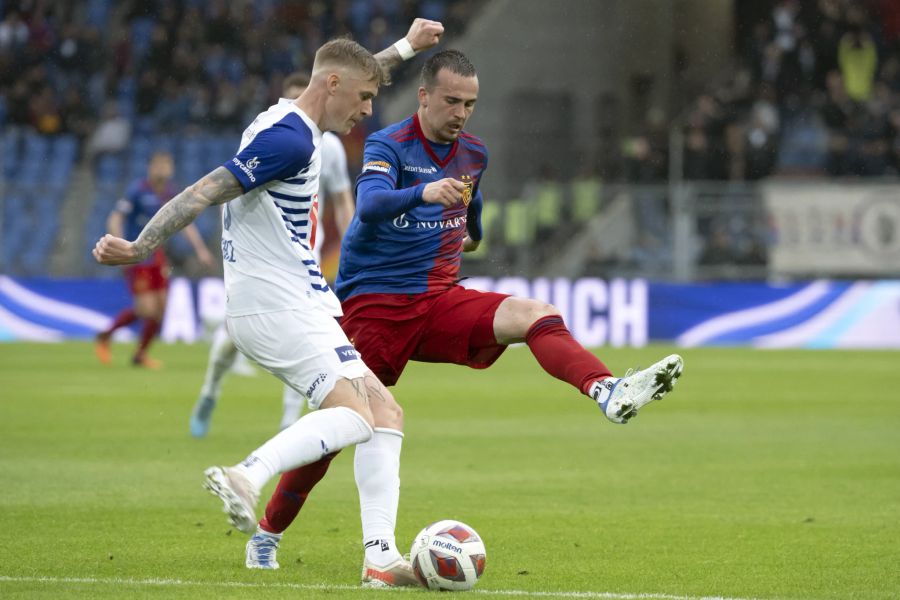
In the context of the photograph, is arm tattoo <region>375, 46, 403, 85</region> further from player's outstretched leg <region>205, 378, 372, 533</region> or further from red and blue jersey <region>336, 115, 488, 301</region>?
player's outstretched leg <region>205, 378, 372, 533</region>

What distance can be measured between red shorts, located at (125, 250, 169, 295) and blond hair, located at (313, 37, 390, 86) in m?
12.0

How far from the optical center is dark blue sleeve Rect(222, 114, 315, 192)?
542 cm

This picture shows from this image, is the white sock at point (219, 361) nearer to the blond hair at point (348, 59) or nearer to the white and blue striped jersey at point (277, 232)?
the white and blue striped jersey at point (277, 232)

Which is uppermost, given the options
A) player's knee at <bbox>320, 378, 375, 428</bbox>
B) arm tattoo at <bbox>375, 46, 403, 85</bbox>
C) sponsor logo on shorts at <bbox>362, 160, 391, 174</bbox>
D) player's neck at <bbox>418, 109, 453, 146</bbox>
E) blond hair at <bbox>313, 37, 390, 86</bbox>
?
arm tattoo at <bbox>375, 46, 403, 85</bbox>

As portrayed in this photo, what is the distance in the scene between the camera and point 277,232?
562 centimetres

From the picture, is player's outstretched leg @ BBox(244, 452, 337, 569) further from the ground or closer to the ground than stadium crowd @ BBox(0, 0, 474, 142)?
closer to the ground

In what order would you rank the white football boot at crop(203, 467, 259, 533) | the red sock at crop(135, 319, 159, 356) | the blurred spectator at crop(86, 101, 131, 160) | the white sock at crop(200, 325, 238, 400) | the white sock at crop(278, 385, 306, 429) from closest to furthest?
the white football boot at crop(203, 467, 259, 533), the white sock at crop(278, 385, 306, 429), the white sock at crop(200, 325, 238, 400), the red sock at crop(135, 319, 159, 356), the blurred spectator at crop(86, 101, 131, 160)

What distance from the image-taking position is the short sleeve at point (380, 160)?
6.07 meters

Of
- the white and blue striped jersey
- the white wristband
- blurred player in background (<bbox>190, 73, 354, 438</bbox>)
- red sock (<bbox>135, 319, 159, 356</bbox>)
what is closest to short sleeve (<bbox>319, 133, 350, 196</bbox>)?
blurred player in background (<bbox>190, 73, 354, 438</bbox>)

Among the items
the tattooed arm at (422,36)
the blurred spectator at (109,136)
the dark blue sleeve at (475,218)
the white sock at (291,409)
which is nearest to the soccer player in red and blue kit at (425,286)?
the dark blue sleeve at (475,218)

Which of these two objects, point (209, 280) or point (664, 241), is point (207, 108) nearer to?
point (209, 280)

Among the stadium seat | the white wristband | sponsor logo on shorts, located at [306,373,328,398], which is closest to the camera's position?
sponsor logo on shorts, located at [306,373,328,398]

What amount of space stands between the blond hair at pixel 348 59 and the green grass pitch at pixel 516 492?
1940 millimetres

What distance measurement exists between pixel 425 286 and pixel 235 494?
187 centimetres
